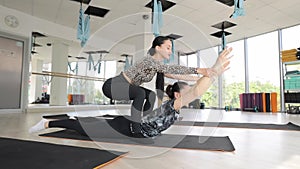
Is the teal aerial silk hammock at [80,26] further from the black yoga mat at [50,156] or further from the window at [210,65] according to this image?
the black yoga mat at [50,156]

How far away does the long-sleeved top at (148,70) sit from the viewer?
1.21 metres

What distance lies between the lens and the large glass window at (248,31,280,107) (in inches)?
210

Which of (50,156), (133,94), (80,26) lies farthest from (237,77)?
(50,156)

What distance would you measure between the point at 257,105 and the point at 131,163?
Answer: 524 cm

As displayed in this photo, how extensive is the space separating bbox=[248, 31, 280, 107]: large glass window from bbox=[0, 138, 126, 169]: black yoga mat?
5564 millimetres

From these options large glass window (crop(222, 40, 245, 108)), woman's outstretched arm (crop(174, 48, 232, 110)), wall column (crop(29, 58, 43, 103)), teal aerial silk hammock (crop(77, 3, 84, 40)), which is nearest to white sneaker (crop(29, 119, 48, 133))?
woman's outstretched arm (crop(174, 48, 232, 110))

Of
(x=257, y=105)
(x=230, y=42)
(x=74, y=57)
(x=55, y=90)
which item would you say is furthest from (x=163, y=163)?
(x=74, y=57)

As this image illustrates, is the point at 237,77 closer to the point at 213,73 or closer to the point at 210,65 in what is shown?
the point at 210,65

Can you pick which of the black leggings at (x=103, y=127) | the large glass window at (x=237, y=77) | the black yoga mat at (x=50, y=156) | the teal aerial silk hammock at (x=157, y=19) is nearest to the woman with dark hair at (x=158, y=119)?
the black leggings at (x=103, y=127)

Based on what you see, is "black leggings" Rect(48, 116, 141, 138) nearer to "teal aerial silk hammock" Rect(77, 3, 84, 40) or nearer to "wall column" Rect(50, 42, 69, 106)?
"teal aerial silk hammock" Rect(77, 3, 84, 40)

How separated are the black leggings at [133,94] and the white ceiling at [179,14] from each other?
1.85 metres

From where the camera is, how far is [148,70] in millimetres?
1329

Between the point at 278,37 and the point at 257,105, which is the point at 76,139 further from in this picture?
the point at 278,37

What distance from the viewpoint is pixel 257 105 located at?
527 centimetres
